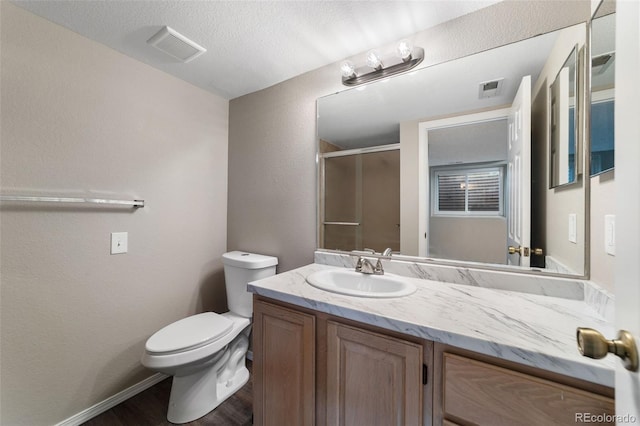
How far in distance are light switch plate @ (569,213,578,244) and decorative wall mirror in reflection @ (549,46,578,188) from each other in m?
0.14

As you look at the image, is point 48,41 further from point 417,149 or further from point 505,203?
point 505,203

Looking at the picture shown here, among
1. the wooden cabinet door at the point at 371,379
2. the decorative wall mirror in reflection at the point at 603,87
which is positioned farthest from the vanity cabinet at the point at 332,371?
the decorative wall mirror in reflection at the point at 603,87

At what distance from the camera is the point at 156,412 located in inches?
57.2

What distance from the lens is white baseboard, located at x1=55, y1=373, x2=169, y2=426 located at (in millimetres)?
1343

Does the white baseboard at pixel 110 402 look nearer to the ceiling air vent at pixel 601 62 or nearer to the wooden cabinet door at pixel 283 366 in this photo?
the wooden cabinet door at pixel 283 366

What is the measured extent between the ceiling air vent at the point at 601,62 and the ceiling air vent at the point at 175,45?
6.07 feet

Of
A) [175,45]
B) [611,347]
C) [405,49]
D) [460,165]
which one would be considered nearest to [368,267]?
[460,165]

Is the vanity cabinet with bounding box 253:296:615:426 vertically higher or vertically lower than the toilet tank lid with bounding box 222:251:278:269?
lower

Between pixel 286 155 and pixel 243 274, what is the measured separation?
918mm

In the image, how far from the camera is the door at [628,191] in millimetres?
409

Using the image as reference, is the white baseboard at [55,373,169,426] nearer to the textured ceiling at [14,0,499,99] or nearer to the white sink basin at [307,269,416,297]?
the white sink basin at [307,269,416,297]

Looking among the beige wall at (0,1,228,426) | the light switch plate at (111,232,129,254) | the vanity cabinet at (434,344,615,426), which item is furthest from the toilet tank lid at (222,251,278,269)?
the vanity cabinet at (434,344,615,426)

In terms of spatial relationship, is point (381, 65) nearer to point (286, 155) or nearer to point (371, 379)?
point (286, 155)

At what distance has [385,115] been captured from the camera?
1.49m
